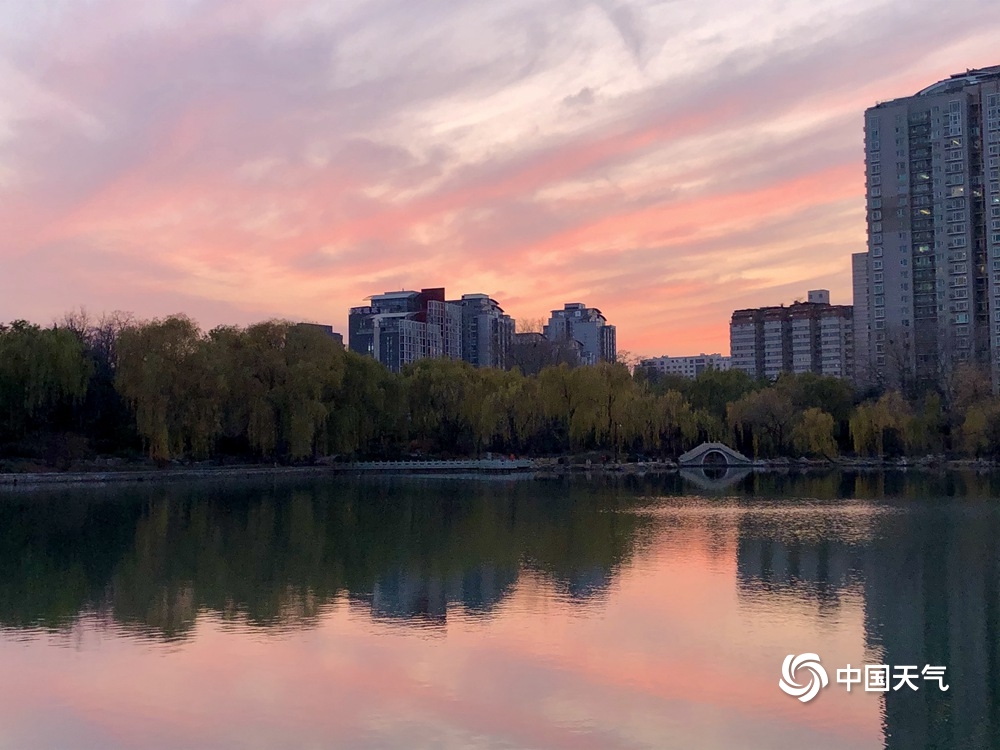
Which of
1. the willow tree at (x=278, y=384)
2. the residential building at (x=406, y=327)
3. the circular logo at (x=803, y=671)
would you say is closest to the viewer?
the circular logo at (x=803, y=671)

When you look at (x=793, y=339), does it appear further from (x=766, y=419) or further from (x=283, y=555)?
(x=283, y=555)

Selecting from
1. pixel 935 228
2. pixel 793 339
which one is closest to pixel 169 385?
pixel 935 228

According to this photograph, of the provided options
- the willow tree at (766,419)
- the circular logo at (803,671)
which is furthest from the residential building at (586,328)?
the circular logo at (803,671)

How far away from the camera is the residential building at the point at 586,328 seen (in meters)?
130

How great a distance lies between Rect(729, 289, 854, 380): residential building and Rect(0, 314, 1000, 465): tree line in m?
40.7

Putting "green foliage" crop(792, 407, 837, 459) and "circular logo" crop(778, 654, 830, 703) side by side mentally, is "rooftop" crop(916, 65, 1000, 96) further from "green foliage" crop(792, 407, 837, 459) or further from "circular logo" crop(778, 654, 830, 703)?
"circular logo" crop(778, 654, 830, 703)

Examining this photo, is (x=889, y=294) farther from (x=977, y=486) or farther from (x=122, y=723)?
(x=122, y=723)

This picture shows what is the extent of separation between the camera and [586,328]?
428ft

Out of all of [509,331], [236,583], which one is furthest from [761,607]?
[509,331]

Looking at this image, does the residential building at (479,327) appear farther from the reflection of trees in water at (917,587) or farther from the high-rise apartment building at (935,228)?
the reflection of trees in water at (917,587)

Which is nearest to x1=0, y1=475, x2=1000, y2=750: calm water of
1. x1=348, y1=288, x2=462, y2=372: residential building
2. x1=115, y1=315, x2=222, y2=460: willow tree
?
x1=115, y1=315, x2=222, y2=460: willow tree

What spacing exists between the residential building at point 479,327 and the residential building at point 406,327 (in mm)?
1355

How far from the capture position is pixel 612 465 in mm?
49531

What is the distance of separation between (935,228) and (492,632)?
197 ft
